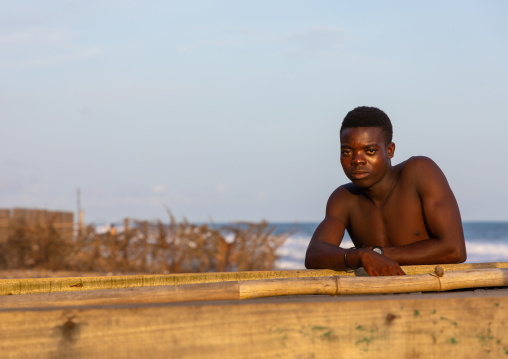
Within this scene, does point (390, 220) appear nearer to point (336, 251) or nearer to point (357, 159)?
point (357, 159)

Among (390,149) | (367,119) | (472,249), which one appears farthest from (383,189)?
(472,249)

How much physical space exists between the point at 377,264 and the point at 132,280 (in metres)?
1.00

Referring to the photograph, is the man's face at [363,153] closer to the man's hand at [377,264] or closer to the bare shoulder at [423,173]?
the bare shoulder at [423,173]

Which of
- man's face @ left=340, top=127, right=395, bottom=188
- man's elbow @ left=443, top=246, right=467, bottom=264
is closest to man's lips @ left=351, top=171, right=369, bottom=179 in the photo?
man's face @ left=340, top=127, right=395, bottom=188

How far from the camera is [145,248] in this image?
1186cm

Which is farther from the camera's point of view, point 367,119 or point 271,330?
point 367,119

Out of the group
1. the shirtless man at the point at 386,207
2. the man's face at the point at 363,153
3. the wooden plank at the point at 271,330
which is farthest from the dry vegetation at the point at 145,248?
the wooden plank at the point at 271,330

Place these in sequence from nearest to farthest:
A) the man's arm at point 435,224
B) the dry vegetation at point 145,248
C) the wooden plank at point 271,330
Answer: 1. the wooden plank at point 271,330
2. the man's arm at point 435,224
3. the dry vegetation at point 145,248

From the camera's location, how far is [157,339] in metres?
1.47

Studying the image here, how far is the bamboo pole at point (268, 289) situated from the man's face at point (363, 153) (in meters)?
1.16

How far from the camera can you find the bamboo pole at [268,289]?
1761mm

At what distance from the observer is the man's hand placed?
96.5 inches

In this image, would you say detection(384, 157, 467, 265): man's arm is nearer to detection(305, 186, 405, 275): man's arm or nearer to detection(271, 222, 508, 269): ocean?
detection(305, 186, 405, 275): man's arm

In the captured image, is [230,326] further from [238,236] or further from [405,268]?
[238,236]
